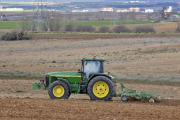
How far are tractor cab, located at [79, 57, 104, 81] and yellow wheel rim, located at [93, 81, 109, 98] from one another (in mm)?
595

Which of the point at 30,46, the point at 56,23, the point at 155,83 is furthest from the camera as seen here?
the point at 56,23

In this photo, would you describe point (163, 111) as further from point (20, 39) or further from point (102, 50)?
point (20, 39)

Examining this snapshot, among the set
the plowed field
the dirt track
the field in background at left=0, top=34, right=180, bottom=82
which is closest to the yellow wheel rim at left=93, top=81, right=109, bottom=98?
the plowed field

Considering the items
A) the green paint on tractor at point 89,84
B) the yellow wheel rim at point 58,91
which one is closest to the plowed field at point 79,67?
the green paint on tractor at point 89,84

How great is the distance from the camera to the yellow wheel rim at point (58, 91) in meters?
15.2

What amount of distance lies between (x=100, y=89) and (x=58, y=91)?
204 cm

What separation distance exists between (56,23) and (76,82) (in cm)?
6198

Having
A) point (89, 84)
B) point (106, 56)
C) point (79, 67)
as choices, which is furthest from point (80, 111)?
point (106, 56)

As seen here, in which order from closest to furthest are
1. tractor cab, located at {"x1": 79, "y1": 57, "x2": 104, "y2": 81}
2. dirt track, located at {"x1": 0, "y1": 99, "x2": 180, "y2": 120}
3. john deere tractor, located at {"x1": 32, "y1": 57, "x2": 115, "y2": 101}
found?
dirt track, located at {"x1": 0, "y1": 99, "x2": 180, "y2": 120}
john deere tractor, located at {"x1": 32, "y1": 57, "x2": 115, "y2": 101}
tractor cab, located at {"x1": 79, "y1": 57, "x2": 104, "y2": 81}

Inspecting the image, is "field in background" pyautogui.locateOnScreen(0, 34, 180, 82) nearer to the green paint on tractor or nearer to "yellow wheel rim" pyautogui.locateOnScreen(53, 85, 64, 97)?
the green paint on tractor

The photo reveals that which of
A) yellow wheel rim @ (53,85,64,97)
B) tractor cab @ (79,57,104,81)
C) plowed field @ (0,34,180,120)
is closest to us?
plowed field @ (0,34,180,120)

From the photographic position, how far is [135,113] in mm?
12102

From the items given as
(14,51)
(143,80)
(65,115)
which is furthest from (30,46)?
(65,115)

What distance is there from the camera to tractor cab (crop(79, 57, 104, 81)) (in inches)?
593
